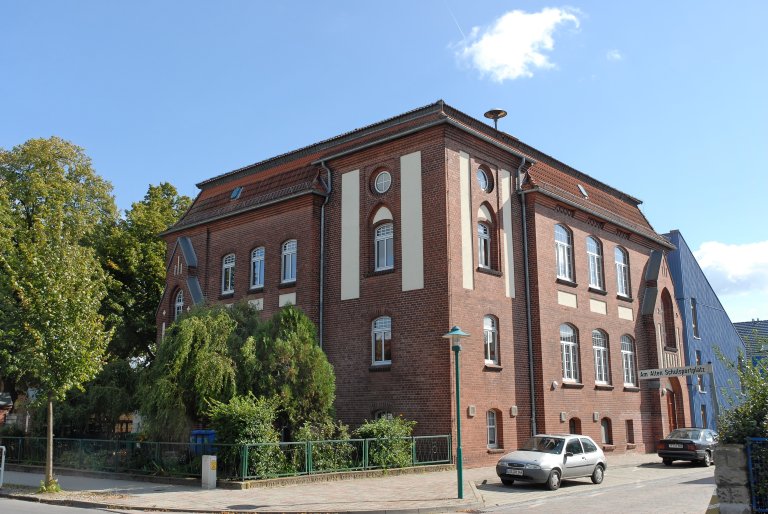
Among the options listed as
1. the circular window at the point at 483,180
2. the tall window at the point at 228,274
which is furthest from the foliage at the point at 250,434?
the tall window at the point at 228,274

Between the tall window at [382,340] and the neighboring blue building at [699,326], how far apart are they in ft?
58.0

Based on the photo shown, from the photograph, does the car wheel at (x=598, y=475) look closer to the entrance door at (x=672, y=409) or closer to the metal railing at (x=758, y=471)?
the metal railing at (x=758, y=471)

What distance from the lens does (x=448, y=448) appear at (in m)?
20.7

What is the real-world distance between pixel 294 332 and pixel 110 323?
17541mm

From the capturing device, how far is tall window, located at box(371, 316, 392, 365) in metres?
23.2

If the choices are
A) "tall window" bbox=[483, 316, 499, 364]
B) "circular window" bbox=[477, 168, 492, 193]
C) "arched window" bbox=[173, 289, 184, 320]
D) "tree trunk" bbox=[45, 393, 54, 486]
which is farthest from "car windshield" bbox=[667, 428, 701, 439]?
"arched window" bbox=[173, 289, 184, 320]

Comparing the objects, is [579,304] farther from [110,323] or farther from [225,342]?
[110,323]

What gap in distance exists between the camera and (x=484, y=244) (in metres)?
24.2

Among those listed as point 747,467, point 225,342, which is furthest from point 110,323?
→ point 747,467

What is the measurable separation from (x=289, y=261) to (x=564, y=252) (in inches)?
417

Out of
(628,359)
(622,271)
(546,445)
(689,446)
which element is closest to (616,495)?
(546,445)

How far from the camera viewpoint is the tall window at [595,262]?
2884 centimetres

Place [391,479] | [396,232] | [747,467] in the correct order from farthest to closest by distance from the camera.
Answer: [396,232] < [391,479] < [747,467]

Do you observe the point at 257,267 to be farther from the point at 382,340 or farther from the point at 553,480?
the point at 553,480
